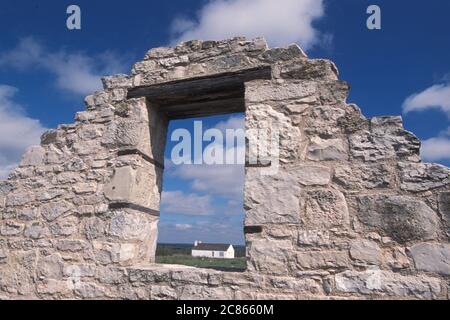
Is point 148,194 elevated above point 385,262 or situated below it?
above

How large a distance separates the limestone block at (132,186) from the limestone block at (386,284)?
1.71 m

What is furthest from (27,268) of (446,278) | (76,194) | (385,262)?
(446,278)

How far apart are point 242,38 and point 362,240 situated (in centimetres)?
184

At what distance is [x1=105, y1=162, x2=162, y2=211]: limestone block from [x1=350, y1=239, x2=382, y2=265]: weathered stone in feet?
5.76

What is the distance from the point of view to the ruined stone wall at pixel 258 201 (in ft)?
7.79

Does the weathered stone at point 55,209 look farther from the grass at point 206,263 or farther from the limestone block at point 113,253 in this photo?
the grass at point 206,263

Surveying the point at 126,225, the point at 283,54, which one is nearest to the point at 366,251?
the point at 283,54

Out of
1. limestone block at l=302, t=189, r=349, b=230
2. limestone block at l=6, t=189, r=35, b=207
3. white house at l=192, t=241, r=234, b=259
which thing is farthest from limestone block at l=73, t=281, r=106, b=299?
white house at l=192, t=241, r=234, b=259

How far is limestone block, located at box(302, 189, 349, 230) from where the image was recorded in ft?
8.23

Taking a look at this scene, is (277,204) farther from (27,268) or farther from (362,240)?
(27,268)

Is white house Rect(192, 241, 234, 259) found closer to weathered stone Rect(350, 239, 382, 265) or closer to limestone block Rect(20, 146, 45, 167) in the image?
limestone block Rect(20, 146, 45, 167)

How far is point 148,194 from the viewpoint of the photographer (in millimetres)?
3357
